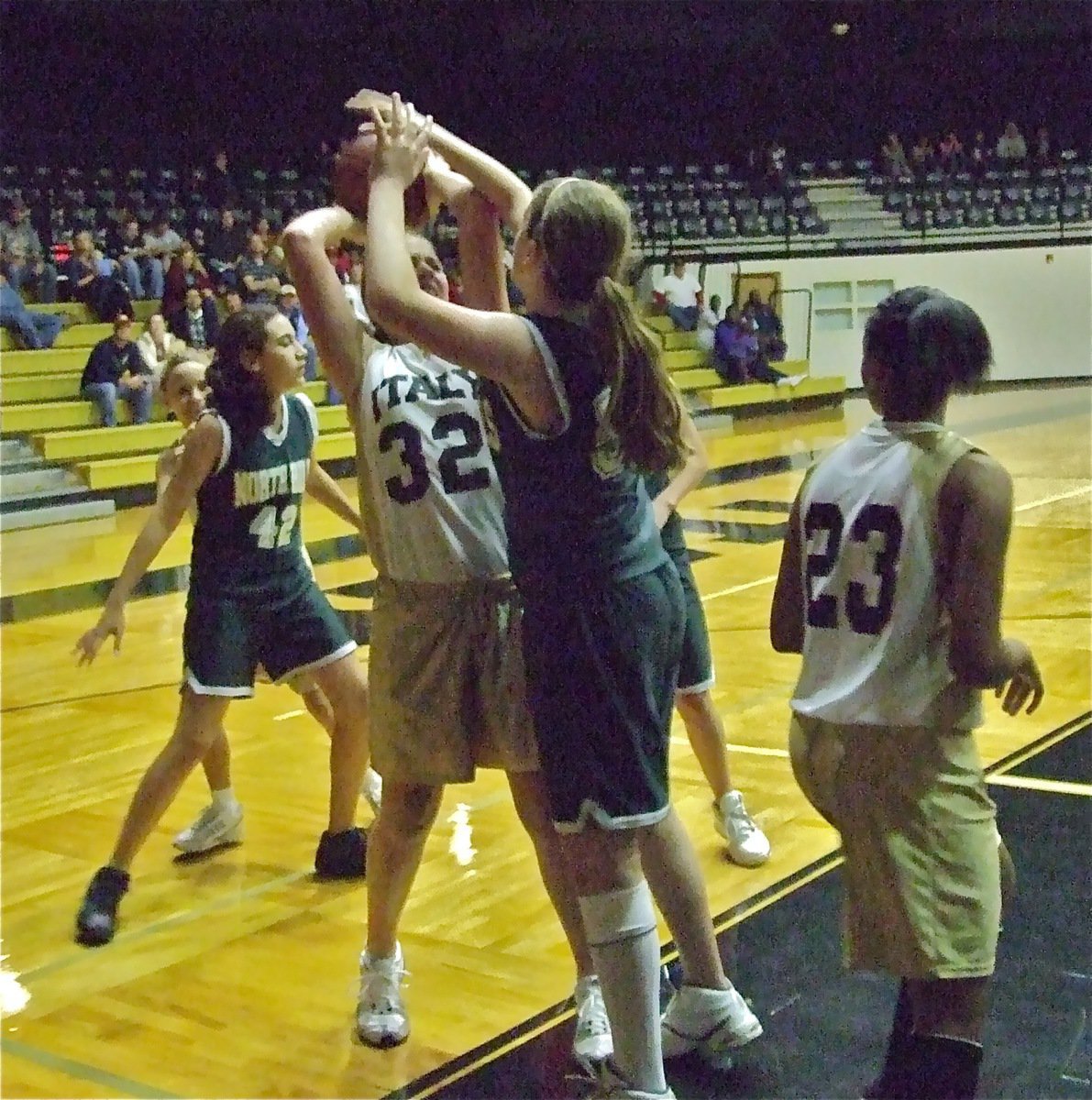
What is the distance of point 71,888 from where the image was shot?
150 inches

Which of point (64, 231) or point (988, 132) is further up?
point (988, 132)

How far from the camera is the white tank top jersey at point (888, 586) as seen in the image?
7.23 feet

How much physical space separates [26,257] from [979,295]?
14.1 m

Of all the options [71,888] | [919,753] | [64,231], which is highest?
[64,231]

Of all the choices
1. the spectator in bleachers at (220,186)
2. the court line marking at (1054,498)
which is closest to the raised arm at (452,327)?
the court line marking at (1054,498)

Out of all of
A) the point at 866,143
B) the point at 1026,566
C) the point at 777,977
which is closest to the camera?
the point at 777,977

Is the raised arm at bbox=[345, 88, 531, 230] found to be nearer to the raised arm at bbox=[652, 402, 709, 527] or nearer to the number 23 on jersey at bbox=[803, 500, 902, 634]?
the raised arm at bbox=[652, 402, 709, 527]

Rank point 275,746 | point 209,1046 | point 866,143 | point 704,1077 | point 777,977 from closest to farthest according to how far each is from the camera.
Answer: point 704,1077
point 209,1046
point 777,977
point 275,746
point 866,143

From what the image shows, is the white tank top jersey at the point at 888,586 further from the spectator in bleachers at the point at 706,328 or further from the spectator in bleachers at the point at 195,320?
the spectator in bleachers at the point at 706,328

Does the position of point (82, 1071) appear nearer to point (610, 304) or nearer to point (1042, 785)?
point (610, 304)

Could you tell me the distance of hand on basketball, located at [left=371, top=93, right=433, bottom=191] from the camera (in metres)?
2.32

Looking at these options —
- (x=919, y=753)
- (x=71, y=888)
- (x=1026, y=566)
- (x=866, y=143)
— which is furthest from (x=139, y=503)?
(x=866, y=143)

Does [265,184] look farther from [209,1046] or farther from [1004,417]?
[209,1046]

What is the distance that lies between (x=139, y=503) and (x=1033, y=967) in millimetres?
9679
